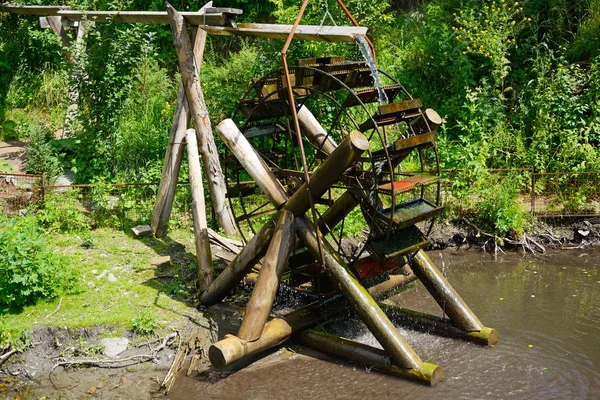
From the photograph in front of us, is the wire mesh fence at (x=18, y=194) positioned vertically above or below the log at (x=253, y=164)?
below

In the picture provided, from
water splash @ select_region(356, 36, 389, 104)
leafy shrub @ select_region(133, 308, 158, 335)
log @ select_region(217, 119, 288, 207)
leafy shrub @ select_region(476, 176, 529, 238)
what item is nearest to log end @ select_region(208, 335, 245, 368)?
leafy shrub @ select_region(133, 308, 158, 335)

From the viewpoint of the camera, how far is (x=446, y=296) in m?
7.15

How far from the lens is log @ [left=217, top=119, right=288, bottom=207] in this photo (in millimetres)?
7305

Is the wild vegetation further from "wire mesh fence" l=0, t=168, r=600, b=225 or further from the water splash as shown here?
the water splash

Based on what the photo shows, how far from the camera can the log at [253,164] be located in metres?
7.30

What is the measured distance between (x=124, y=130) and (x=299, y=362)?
5.62 m

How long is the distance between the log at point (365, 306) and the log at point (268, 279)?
150 millimetres

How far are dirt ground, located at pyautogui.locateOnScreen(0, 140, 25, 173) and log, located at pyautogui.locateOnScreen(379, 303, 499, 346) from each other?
6809 mm

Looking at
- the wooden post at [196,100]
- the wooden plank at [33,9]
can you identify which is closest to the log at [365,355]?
the wooden post at [196,100]

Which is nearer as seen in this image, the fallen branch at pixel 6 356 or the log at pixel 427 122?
the fallen branch at pixel 6 356

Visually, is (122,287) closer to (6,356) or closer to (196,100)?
(6,356)

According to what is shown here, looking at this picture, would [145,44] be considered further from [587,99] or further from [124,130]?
[587,99]

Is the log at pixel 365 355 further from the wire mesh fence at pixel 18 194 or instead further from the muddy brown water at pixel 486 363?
the wire mesh fence at pixel 18 194

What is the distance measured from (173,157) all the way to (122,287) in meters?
2.03
